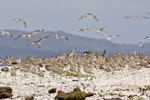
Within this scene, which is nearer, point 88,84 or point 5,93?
point 5,93

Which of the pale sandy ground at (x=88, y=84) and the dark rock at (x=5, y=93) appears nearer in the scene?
the dark rock at (x=5, y=93)

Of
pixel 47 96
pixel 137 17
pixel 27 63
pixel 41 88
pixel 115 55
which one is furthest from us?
pixel 115 55

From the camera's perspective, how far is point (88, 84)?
156 ft

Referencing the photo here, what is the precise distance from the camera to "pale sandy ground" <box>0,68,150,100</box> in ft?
127

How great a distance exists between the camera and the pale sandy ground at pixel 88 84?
127ft

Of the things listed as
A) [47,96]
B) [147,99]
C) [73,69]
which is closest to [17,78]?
[73,69]

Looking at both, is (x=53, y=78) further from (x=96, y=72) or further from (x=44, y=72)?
(x=96, y=72)

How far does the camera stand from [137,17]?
50062mm

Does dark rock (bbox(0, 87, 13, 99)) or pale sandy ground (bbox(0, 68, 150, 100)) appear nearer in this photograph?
dark rock (bbox(0, 87, 13, 99))

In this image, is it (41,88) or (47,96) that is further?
(41,88)

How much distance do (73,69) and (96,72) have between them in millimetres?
2443

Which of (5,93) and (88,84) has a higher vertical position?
(88,84)

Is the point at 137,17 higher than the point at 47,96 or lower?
higher

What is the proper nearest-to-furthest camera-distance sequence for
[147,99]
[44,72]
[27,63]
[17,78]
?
[147,99], [17,78], [44,72], [27,63]
